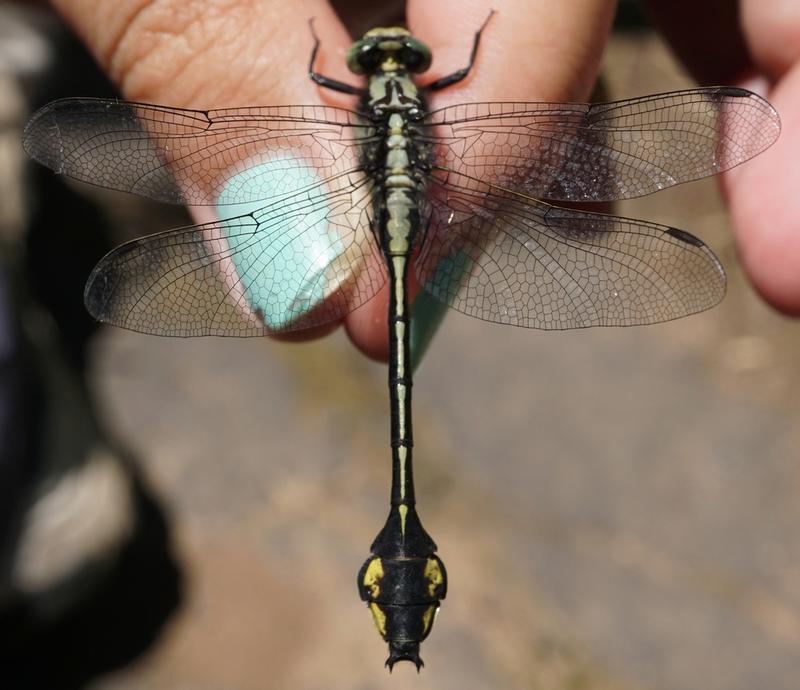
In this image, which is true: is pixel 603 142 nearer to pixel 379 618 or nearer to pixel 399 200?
pixel 399 200

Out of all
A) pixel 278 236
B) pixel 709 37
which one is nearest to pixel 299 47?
pixel 278 236

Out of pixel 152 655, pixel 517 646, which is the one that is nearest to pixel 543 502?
pixel 517 646

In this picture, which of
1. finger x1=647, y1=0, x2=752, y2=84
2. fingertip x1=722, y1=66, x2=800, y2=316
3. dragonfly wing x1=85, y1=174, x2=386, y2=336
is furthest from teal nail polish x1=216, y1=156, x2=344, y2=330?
finger x1=647, y1=0, x2=752, y2=84

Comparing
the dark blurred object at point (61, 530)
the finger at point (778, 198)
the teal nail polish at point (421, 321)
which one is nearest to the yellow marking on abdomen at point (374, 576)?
the teal nail polish at point (421, 321)

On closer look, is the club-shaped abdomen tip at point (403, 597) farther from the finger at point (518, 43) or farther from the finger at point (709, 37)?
the finger at point (709, 37)

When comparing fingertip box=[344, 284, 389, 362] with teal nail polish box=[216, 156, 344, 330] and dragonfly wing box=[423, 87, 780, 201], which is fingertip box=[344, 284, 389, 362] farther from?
dragonfly wing box=[423, 87, 780, 201]

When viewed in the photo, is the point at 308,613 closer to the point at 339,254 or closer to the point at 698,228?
the point at 339,254
